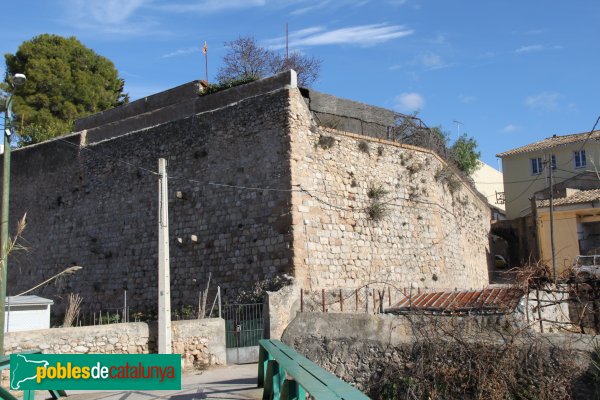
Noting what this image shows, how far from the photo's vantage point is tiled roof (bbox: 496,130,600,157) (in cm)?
3180

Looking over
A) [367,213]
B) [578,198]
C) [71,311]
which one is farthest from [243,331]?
[578,198]

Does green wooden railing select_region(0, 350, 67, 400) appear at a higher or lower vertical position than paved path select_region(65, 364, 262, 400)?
higher

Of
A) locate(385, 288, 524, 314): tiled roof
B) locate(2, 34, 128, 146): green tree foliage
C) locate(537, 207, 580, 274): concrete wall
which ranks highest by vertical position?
locate(2, 34, 128, 146): green tree foliage

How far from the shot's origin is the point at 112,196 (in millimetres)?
18859

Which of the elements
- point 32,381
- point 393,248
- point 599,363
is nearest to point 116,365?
point 32,381

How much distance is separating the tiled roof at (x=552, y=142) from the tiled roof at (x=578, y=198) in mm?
6244

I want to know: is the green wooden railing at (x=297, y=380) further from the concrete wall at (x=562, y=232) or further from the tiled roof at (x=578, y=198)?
the tiled roof at (x=578, y=198)

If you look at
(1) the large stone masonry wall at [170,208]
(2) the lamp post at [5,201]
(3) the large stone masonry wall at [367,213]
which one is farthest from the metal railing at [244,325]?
(2) the lamp post at [5,201]

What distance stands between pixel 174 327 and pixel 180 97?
9.04 meters

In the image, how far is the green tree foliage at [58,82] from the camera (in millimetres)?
30750

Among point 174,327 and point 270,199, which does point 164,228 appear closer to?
point 174,327

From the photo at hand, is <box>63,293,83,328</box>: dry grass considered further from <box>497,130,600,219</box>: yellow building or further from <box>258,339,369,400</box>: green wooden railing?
<box>497,130,600,219</box>: yellow building

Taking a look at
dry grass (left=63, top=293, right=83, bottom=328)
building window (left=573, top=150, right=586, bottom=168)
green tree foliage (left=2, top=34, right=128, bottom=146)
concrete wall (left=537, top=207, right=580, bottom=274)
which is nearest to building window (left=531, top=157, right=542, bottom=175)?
building window (left=573, top=150, right=586, bottom=168)

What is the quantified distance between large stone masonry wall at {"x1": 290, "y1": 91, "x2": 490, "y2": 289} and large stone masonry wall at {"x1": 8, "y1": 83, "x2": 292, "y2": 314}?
0.60 meters
